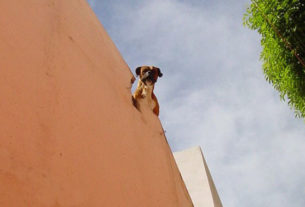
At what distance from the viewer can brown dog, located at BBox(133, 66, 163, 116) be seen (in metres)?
3.66

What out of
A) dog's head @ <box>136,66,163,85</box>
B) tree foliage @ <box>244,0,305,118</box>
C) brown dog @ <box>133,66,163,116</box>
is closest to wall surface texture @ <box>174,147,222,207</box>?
tree foliage @ <box>244,0,305,118</box>

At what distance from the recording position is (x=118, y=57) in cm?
354

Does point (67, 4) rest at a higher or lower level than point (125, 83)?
higher

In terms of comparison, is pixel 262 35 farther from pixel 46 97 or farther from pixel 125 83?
pixel 46 97

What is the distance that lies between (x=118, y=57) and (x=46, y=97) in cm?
178

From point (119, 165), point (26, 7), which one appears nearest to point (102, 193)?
point (119, 165)

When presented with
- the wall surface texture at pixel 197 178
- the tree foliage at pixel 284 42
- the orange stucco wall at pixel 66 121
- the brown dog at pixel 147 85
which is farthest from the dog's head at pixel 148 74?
the wall surface texture at pixel 197 178

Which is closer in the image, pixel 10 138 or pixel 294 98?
pixel 10 138

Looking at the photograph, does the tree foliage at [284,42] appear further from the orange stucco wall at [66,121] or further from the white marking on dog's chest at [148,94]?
the orange stucco wall at [66,121]

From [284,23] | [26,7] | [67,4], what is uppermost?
[284,23]

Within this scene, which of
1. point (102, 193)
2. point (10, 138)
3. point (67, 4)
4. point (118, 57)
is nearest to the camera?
point (10, 138)

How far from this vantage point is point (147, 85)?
145 inches

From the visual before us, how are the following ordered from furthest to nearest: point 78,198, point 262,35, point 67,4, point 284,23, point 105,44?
point 262,35 < point 284,23 < point 105,44 < point 67,4 < point 78,198

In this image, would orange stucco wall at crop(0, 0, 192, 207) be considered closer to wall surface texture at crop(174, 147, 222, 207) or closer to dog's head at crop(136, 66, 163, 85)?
dog's head at crop(136, 66, 163, 85)
